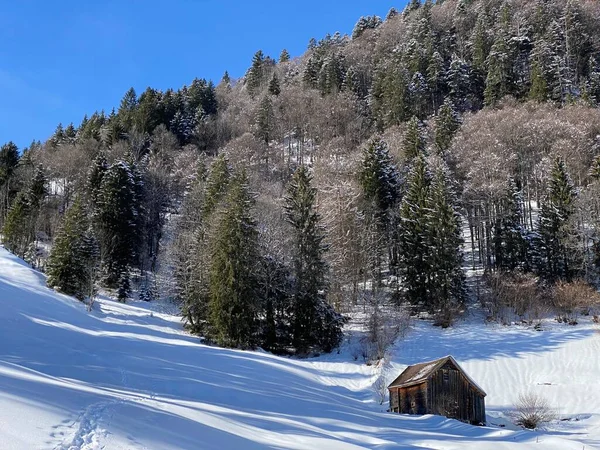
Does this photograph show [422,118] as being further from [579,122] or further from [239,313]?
[239,313]

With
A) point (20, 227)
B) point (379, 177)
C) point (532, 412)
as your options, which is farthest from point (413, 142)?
point (20, 227)

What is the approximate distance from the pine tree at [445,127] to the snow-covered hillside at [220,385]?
25.8m

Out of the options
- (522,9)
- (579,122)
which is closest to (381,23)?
(522,9)

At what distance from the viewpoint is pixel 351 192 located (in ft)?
151

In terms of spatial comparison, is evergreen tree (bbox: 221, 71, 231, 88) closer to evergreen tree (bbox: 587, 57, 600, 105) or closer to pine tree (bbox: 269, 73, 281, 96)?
pine tree (bbox: 269, 73, 281, 96)

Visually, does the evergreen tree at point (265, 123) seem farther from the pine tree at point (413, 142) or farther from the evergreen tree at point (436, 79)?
the pine tree at point (413, 142)

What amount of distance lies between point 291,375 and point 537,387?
14482mm

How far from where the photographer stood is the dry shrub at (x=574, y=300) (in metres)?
35.9

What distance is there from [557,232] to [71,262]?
39802 millimetres

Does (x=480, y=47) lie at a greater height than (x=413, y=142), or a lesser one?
greater

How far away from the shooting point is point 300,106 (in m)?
73.6

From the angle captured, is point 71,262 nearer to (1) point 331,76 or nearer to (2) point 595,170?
(2) point 595,170

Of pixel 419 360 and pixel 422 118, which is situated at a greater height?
pixel 422 118

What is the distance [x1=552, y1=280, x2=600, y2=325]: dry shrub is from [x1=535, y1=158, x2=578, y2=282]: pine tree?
12.0 ft
